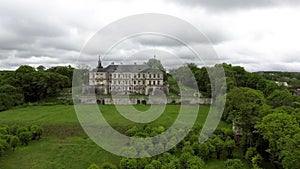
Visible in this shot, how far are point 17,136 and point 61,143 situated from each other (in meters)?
4.40

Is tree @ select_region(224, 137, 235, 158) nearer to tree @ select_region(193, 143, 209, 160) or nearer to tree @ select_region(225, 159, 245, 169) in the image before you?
tree @ select_region(193, 143, 209, 160)

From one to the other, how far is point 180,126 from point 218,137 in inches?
195

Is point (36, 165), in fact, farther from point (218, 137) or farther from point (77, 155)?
point (218, 137)

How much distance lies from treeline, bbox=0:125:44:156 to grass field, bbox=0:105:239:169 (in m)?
0.70

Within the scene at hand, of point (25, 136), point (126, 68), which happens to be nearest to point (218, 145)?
point (25, 136)

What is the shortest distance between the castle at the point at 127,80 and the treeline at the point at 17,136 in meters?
28.8

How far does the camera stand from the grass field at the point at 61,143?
2573cm

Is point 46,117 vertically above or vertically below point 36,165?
above

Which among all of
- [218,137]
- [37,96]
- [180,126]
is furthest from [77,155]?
[37,96]

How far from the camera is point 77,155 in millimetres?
27250

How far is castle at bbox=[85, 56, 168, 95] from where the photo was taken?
6209cm

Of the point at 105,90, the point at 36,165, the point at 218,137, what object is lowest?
the point at 36,165

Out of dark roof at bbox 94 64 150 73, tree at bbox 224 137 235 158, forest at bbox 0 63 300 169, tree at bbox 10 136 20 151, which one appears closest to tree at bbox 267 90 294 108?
forest at bbox 0 63 300 169

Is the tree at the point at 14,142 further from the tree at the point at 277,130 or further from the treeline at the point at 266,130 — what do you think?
the tree at the point at 277,130
